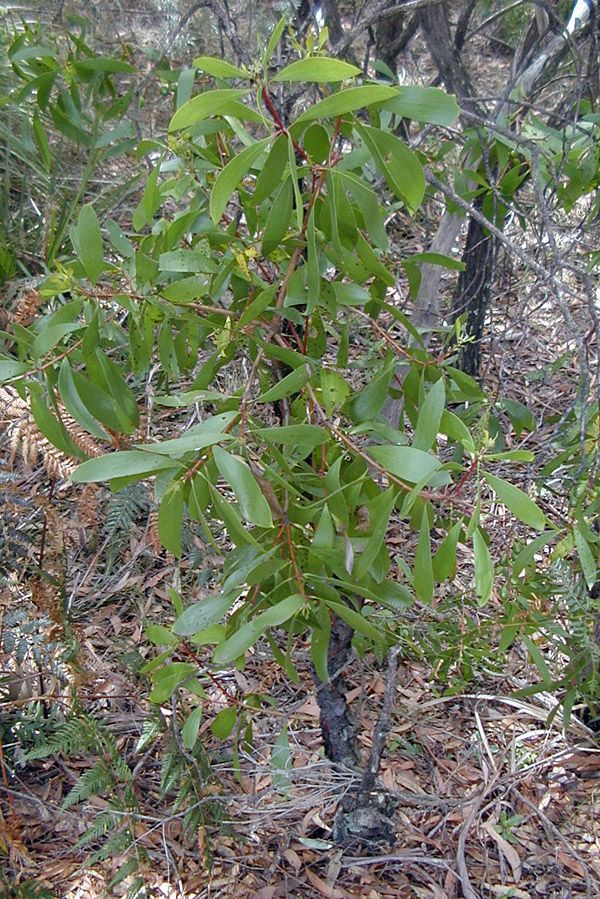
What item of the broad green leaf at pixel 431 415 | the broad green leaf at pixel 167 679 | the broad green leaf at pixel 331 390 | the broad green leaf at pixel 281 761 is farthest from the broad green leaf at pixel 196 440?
the broad green leaf at pixel 281 761

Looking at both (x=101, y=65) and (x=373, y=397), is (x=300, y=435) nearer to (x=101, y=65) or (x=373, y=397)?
(x=373, y=397)

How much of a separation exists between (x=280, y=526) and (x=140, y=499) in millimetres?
1126

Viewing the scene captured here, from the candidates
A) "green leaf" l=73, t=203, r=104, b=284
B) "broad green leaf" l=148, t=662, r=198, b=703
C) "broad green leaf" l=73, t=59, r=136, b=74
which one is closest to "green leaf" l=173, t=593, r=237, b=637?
"broad green leaf" l=148, t=662, r=198, b=703

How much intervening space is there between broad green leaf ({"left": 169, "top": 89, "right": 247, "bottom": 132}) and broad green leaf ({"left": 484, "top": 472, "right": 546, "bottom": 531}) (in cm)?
49

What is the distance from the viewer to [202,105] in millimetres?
735

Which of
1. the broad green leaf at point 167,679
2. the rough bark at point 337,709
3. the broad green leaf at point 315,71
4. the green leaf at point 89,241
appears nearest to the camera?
the broad green leaf at point 315,71

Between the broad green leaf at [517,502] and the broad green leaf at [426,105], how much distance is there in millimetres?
392

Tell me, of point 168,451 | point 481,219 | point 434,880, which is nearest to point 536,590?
point 434,880

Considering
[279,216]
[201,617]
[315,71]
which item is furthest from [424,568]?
Answer: [315,71]

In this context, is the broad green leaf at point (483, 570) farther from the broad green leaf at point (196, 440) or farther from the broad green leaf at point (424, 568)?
the broad green leaf at point (196, 440)

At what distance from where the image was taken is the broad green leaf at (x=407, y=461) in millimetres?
823

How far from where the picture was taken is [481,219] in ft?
3.67

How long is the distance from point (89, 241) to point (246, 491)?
41 cm

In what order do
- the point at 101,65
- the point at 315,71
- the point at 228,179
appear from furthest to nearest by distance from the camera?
the point at 101,65 < the point at 228,179 < the point at 315,71
